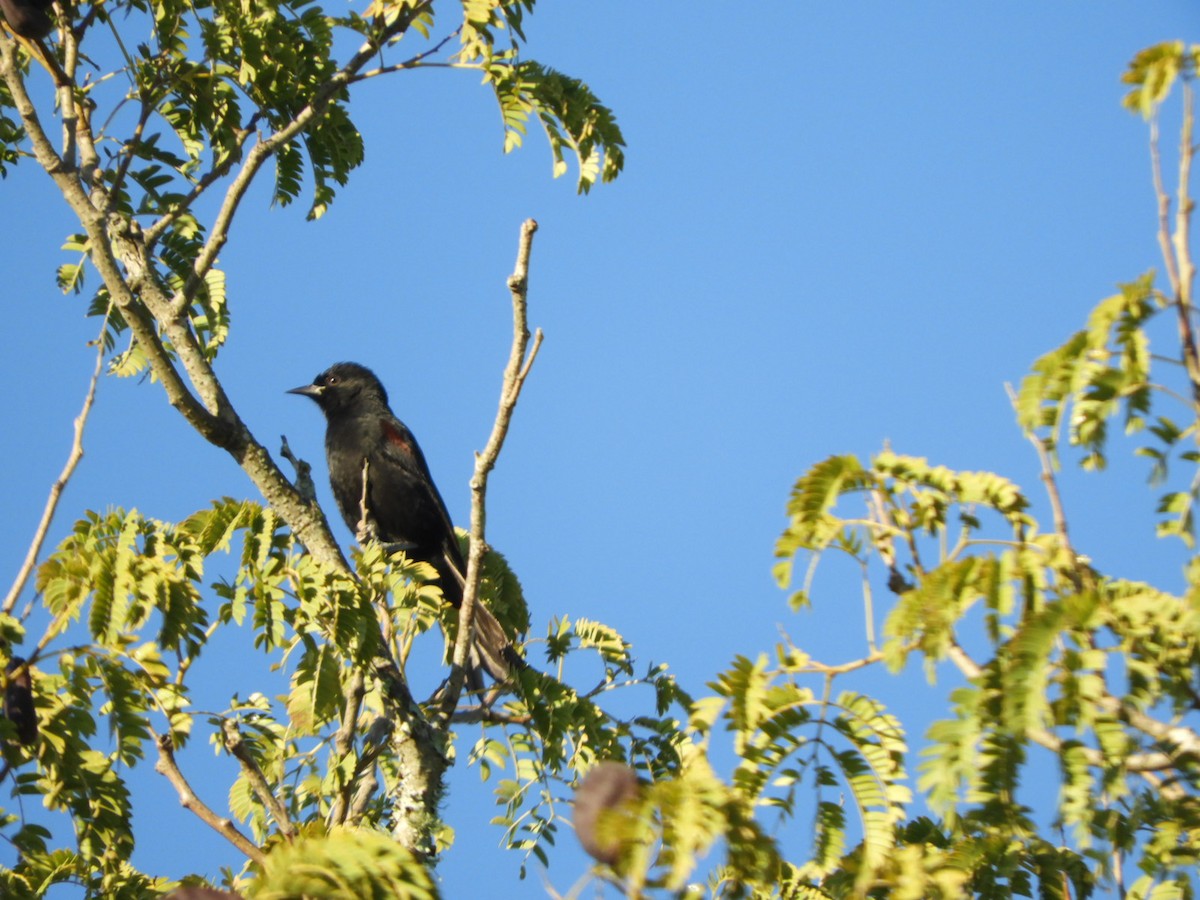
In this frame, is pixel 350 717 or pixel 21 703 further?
pixel 350 717

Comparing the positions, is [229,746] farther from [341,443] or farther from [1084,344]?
[341,443]

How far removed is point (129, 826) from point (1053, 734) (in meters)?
2.24

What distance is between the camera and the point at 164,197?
5.00 metres

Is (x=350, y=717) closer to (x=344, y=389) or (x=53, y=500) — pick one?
(x=53, y=500)

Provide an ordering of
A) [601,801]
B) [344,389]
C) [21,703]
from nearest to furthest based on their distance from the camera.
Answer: [601,801]
[21,703]
[344,389]

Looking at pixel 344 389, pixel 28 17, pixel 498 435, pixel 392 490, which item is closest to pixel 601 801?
pixel 498 435

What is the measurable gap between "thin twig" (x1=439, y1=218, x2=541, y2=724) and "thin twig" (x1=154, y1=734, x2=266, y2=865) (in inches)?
35.3

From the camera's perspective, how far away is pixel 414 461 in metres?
7.87

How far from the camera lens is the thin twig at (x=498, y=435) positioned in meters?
3.26

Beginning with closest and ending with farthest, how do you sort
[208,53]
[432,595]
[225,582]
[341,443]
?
[225,582]
[432,595]
[208,53]
[341,443]

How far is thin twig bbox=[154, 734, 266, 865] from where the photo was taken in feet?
11.1

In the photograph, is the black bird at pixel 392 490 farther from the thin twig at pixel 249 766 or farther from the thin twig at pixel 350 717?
the thin twig at pixel 249 766

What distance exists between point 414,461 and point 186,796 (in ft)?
14.8

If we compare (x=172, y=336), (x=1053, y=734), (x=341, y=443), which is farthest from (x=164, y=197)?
(x=1053, y=734)
